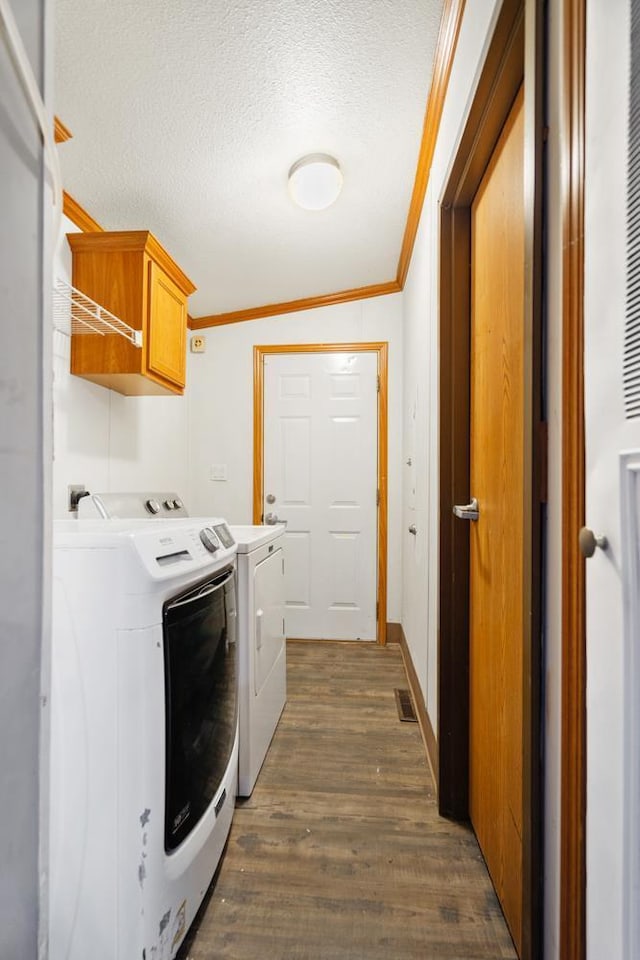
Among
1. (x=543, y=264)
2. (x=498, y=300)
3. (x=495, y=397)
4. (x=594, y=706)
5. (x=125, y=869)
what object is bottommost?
(x=125, y=869)

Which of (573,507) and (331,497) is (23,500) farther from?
(331,497)

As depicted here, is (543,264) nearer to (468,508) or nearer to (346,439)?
(468,508)

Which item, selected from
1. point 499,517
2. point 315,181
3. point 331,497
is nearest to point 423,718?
point 499,517

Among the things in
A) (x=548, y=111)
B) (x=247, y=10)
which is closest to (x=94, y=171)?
(x=247, y=10)

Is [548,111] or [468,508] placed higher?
[548,111]

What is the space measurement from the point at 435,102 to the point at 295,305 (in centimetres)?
176

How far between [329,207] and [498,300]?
4.64 feet

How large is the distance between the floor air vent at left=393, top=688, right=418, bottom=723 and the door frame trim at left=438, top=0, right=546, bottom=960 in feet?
2.10

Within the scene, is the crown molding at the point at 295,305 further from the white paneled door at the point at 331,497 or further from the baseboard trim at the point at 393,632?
the baseboard trim at the point at 393,632

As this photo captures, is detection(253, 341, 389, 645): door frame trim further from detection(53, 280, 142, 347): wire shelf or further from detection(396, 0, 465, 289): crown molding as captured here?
detection(53, 280, 142, 347): wire shelf

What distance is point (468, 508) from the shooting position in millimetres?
1443

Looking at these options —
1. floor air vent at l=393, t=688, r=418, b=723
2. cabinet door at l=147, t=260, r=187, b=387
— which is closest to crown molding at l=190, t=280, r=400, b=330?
cabinet door at l=147, t=260, r=187, b=387

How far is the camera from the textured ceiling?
132 centimetres

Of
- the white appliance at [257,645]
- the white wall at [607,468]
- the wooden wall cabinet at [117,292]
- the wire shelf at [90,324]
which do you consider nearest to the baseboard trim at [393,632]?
the white appliance at [257,645]
